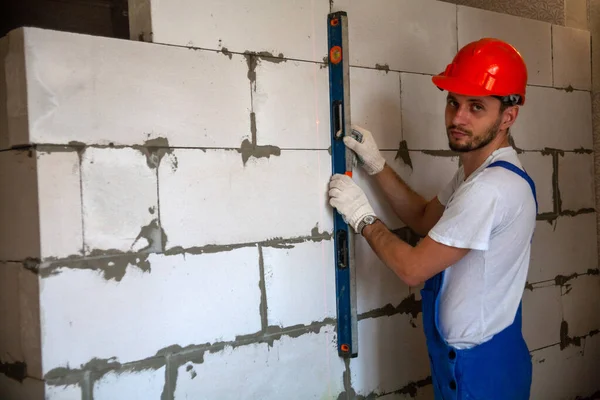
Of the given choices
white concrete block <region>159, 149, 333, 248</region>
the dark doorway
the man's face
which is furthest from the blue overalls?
the dark doorway

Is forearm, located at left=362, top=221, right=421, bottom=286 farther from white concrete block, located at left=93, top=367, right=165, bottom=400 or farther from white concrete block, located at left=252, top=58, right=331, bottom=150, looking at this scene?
white concrete block, located at left=93, top=367, right=165, bottom=400

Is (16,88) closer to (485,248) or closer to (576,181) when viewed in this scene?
(485,248)

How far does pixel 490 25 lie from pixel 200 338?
6.75ft

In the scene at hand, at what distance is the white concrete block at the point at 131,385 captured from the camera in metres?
1.70

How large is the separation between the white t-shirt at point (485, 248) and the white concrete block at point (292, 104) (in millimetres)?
581

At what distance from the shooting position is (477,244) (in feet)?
5.92

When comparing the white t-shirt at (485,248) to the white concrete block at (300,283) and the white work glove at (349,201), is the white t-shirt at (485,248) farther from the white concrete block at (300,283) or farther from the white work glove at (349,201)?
the white concrete block at (300,283)

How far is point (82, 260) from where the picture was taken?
1667 millimetres

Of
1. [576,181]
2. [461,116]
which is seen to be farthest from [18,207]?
[576,181]

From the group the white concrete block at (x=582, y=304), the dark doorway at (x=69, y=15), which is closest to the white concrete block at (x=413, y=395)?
the white concrete block at (x=582, y=304)

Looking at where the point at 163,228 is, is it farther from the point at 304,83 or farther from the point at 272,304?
the point at 304,83

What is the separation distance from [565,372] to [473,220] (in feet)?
5.92

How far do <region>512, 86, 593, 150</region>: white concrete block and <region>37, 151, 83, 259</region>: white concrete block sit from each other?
2.12 metres

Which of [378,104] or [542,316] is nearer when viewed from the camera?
[378,104]
